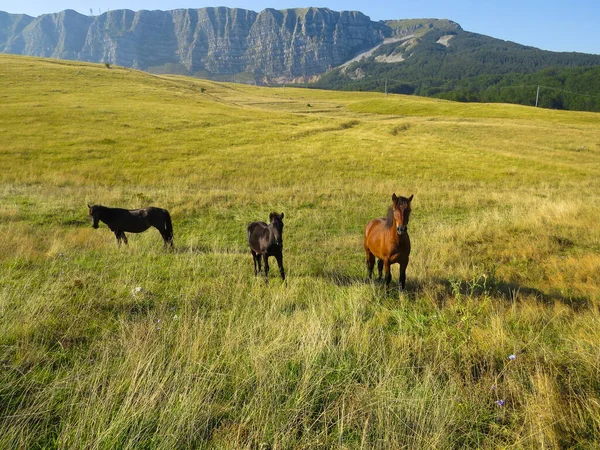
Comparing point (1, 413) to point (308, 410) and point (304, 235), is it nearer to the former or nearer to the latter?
point (308, 410)

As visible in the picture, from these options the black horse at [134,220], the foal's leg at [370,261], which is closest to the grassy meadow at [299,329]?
the foal's leg at [370,261]

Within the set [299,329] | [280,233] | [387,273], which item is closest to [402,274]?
[387,273]

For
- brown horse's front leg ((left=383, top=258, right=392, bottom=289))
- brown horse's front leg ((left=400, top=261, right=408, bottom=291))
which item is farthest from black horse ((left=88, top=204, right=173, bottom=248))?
brown horse's front leg ((left=400, top=261, right=408, bottom=291))

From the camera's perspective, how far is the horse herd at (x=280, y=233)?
764 centimetres

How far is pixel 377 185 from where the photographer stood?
25.3m

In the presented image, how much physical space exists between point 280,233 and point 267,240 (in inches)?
21.3

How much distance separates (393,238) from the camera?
7.82m

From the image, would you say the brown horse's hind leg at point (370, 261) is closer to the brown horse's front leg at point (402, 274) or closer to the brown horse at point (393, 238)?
the brown horse at point (393, 238)

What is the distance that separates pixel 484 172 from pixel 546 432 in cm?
3390

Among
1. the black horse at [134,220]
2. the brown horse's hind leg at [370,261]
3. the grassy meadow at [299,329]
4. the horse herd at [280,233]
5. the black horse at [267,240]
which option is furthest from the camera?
the black horse at [134,220]

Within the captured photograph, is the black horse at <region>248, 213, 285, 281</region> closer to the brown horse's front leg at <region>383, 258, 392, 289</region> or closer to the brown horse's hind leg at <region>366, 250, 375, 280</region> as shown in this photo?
the brown horse's hind leg at <region>366, 250, 375, 280</region>

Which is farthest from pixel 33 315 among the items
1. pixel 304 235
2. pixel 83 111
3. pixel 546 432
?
pixel 83 111

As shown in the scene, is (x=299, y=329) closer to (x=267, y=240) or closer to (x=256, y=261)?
(x=267, y=240)

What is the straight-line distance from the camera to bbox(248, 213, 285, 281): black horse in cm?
848
